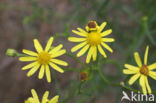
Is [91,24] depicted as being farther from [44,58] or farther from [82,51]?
[44,58]

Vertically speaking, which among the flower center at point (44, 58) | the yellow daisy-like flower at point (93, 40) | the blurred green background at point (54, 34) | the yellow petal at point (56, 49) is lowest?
the flower center at point (44, 58)

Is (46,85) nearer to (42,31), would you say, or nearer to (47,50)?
(42,31)

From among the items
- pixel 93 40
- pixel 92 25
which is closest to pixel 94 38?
pixel 93 40

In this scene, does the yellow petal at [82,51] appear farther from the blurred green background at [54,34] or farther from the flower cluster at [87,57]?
the blurred green background at [54,34]

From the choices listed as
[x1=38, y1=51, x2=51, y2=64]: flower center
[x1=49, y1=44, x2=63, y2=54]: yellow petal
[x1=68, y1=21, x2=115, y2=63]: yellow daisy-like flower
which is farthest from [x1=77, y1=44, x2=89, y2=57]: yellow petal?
[x1=38, y1=51, x2=51, y2=64]: flower center

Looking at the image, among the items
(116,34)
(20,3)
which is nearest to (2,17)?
(20,3)

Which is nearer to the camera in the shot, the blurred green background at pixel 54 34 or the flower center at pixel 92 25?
the flower center at pixel 92 25

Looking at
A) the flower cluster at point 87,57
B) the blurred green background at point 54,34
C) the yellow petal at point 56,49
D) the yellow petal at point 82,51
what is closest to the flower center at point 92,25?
the flower cluster at point 87,57
